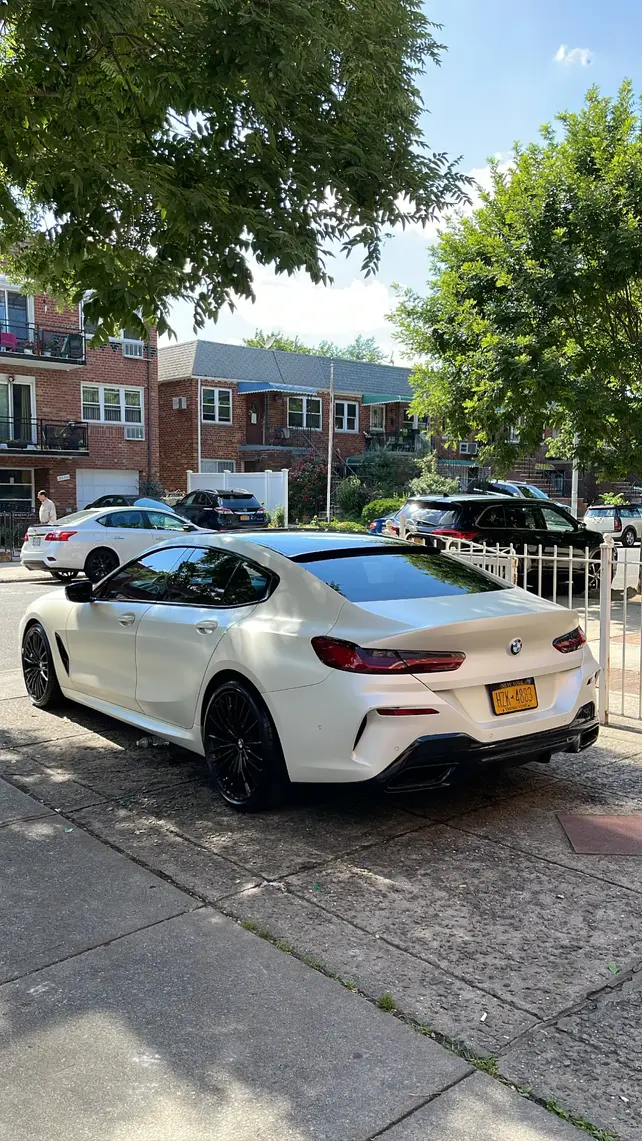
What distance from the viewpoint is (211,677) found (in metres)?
4.94

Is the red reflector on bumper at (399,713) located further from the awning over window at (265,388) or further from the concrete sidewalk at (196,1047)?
the awning over window at (265,388)

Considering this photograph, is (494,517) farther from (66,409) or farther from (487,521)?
(66,409)

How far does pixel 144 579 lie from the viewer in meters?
5.95

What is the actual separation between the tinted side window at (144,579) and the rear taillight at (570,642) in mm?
2405

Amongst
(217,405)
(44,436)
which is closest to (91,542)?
(44,436)

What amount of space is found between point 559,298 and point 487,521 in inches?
146

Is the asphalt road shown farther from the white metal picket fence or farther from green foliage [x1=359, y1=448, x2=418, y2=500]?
green foliage [x1=359, y1=448, x2=418, y2=500]

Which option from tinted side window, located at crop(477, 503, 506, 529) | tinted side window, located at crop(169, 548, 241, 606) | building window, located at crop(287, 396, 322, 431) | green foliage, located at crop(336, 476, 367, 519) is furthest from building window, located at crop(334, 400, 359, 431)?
tinted side window, located at crop(169, 548, 241, 606)

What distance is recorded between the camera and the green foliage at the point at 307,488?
36.5 metres

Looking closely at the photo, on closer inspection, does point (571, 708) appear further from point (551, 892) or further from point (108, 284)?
point (108, 284)

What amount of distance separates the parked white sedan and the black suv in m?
5.74

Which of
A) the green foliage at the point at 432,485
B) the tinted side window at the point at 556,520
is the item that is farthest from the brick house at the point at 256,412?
the tinted side window at the point at 556,520

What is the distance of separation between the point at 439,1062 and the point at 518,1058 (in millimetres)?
246

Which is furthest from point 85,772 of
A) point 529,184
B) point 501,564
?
point 529,184
